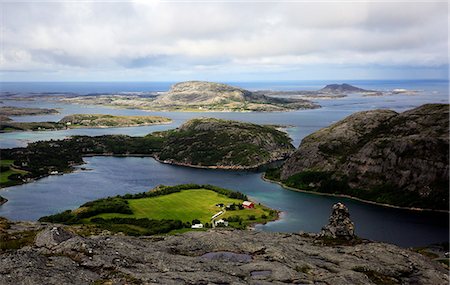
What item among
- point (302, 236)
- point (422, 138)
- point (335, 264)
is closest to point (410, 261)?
point (335, 264)

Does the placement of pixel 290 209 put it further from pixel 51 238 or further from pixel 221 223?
pixel 51 238

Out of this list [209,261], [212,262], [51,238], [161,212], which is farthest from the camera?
[161,212]

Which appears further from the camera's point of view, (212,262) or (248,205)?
(248,205)

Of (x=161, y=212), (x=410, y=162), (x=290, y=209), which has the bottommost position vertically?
(x=290, y=209)

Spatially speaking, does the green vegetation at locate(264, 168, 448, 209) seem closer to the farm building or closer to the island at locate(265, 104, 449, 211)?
the island at locate(265, 104, 449, 211)

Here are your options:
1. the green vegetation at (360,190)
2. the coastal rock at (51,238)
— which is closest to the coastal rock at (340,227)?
the coastal rock at (51,238)

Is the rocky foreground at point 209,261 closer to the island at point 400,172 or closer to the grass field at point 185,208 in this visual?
the grass field at point 185,208

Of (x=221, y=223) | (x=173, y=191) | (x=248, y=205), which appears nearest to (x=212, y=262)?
(x=221, y=223)

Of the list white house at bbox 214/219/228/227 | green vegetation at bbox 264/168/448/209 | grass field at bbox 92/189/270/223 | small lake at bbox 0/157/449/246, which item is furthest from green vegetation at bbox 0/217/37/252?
green vegetation at bbox 264/168/448/209
